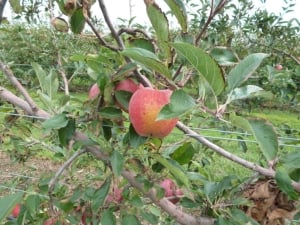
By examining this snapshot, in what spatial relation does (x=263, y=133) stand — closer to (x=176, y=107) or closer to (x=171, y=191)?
(x=176, y=107)

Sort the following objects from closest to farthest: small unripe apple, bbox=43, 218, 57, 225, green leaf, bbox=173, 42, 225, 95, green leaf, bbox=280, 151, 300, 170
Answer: green leaf, bbox=173, 42, 225, 95 < green leaf, bbox=280, 151, 300, 170 < small unripe apple, bbox=43, 218, 57, 225

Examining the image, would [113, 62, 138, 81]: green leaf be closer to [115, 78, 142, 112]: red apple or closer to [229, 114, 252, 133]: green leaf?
[115, 78, 142, 112]: red apple

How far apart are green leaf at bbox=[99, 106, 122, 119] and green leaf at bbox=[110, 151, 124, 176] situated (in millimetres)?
78

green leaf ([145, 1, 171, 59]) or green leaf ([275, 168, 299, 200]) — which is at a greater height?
green leaf ([145, 1, 171, 59])

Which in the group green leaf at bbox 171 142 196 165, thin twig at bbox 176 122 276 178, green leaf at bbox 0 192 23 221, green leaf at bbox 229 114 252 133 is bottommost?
green leaf at bbox 0 192 23 221

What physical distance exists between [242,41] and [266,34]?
129mm

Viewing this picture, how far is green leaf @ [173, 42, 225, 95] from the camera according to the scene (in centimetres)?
54

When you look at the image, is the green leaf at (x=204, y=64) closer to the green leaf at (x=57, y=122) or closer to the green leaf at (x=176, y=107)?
the green leaf at (x=176, y=107)

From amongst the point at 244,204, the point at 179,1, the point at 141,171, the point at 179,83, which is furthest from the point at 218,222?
the point at 179,1

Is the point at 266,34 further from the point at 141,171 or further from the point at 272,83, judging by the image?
the point at 141,171

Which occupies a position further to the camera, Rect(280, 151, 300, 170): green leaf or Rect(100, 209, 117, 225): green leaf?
Rect(100, 209, 117, 225): green leaf

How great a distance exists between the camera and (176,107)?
573mm

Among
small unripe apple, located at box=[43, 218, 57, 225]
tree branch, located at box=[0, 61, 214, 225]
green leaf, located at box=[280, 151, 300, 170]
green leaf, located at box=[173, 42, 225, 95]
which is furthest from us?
small unripe apple, located at box=[43, 218, 57, 225]

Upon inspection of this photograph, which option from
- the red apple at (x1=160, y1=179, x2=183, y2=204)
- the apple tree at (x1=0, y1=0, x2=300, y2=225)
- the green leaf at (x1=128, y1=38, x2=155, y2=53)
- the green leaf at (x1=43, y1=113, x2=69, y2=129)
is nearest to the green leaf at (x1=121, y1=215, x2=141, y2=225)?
the apple tree at (x1=0, y1=0, x2=300, y2=225)
